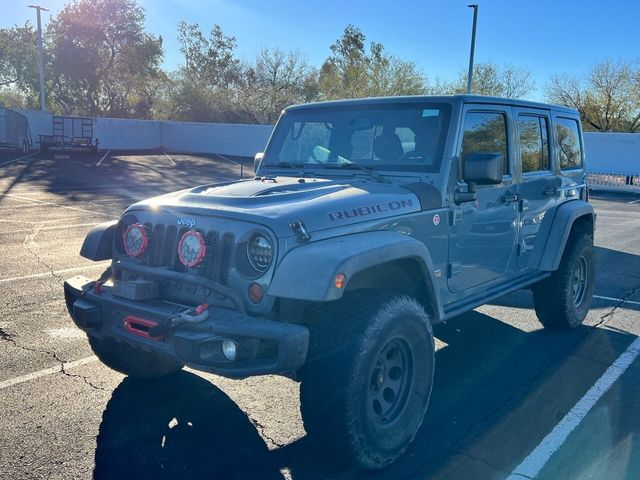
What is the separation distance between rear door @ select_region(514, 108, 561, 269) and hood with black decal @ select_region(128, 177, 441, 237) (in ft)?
4.47

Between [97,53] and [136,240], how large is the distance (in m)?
42.2

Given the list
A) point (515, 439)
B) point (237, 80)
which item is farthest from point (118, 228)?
point (237, 80)

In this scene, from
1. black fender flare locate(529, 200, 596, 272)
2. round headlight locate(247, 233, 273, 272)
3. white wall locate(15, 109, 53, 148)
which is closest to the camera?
round headlight locate(247, 233, 273, 272)

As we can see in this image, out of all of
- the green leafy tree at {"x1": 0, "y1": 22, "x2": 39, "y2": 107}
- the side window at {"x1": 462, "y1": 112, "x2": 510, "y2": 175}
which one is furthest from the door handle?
the green leafy tree at {"x1": 0, "y1": 22, "x2": 39, "y2": 107}

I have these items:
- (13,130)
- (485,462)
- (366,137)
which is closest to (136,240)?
(366,137)

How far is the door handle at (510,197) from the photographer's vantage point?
4748mm

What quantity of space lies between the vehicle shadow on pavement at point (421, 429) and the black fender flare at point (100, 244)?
38.8 inches

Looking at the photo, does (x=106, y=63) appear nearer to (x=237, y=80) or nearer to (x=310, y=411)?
(x=237, y=80)

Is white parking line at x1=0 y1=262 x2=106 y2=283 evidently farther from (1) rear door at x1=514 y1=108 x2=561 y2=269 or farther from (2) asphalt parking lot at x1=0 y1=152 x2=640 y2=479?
(1) rear door at x1=514 y1=108 x2=561 y2=269

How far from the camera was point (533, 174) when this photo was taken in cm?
521

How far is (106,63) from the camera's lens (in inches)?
1661

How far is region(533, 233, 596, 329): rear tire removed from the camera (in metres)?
5.54

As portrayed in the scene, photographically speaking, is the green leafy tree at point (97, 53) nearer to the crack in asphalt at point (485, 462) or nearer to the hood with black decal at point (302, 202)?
the hood with black decal at point (302, 202)

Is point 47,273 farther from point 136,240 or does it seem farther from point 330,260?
point 330,260
